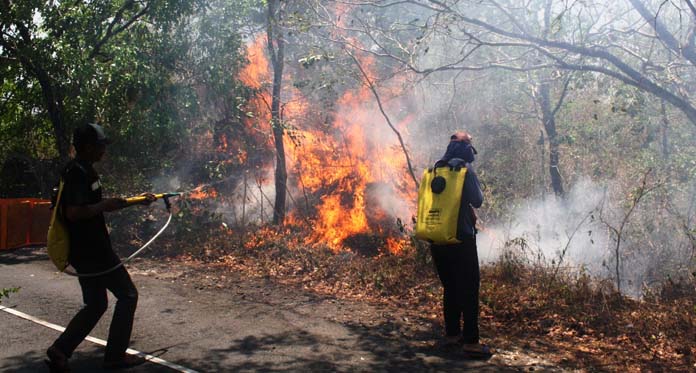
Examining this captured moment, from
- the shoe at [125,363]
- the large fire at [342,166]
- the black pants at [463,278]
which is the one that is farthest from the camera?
the large fire at [342,166]

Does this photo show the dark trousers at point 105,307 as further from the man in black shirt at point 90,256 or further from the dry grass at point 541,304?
the dry grass at point 541,304

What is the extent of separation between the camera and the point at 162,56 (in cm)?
1277

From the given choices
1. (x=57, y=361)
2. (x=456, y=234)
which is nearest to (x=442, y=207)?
(x=456, y=234)

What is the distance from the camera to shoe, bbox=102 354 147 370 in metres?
5.01

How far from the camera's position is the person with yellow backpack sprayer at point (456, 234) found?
5.41 metres

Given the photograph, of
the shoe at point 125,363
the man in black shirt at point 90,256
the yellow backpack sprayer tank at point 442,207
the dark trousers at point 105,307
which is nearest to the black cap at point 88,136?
the man in black shirt at point 90,256

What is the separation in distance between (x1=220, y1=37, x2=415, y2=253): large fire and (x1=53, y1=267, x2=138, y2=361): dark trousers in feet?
21.4

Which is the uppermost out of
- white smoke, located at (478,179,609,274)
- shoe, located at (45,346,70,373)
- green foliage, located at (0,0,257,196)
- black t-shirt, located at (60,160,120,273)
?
green foliage, located at (0,0,257,196)

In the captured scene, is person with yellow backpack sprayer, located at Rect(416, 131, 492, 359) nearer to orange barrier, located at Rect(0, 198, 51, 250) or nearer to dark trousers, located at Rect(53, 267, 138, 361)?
dark trousers, located at Rect(53, 267, 138, 361)

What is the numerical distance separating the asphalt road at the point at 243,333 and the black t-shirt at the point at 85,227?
989mm

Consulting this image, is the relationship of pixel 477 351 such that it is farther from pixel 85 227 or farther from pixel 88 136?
pixel 88 136

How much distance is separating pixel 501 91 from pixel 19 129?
12.5 meters

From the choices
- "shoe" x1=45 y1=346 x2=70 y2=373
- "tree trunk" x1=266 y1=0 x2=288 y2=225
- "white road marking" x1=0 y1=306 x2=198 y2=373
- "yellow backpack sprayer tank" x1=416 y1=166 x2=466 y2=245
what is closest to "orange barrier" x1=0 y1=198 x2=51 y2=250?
"tree trunk" x1=266 y1=0 x2=288 y2=225

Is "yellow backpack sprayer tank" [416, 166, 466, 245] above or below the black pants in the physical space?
Answer: above
